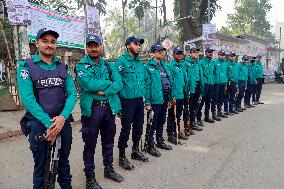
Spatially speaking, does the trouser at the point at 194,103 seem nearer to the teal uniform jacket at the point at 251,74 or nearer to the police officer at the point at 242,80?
the police officer at the point at 242,80

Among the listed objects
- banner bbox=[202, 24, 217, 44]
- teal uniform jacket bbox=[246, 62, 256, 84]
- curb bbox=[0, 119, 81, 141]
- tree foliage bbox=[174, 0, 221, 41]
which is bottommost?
curb bbox=[0, 119, 81, 141]

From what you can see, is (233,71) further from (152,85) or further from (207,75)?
(152,85)

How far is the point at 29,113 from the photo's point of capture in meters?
3.50

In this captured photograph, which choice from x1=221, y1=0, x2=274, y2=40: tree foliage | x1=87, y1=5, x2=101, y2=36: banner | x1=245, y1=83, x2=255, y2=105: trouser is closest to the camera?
x1=87, y1=5, x2=101, y2=36: banner

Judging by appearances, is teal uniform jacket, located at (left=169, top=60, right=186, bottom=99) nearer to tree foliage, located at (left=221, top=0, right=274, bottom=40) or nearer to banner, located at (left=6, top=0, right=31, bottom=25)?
banner, located at (left=6, top=0, right=31, bottom=25)

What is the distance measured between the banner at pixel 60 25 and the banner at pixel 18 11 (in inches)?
20.3

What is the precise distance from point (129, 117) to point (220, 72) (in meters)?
5.30

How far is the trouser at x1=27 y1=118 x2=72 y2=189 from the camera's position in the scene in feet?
11.3

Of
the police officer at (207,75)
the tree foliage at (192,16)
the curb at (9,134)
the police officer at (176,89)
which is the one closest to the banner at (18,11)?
the curb at (9,134)

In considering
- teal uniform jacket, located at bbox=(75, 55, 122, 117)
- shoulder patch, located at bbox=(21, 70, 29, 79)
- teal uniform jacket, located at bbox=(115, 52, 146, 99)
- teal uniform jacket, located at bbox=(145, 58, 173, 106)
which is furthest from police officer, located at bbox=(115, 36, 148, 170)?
shoulder patch, located at bbox=(21, 70, 29, 79)

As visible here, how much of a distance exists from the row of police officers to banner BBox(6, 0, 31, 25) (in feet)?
14.1

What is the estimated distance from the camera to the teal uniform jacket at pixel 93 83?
420 centimetres

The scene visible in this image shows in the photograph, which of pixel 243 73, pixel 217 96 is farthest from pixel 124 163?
pixel 243 73

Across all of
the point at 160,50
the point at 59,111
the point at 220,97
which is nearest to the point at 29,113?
the point at 59,111
